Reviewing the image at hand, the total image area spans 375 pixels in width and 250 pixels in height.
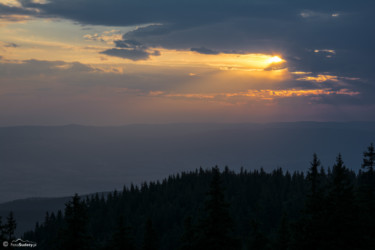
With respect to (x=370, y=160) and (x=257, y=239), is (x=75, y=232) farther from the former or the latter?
(x=370, y=160)

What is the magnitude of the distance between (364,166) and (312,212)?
22.9 metres

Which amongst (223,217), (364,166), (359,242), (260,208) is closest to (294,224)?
(359,242)

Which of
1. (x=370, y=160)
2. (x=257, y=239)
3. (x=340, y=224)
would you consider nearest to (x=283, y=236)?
(x=257, y=239)

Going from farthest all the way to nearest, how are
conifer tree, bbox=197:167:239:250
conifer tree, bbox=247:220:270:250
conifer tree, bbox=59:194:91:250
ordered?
conifer tree, bbox=247:220:270:250, conifer tree, bbox=59:194:91:250, conifer tree, bbox=197:167:239:250

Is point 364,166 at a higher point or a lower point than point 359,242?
higher

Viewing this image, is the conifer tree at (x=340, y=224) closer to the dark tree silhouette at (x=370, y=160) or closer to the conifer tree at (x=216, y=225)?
the conifer tree at (x=216, y=225)

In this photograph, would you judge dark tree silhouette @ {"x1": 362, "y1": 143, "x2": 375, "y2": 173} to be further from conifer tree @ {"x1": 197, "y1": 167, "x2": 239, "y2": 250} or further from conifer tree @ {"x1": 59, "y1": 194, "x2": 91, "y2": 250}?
conifer tree @ {"x1": 59, "y1": 194, "x2": 91, "y2": 250}

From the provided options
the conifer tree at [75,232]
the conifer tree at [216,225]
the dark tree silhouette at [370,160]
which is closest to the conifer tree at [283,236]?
the dark tree silhouette at [370,160]

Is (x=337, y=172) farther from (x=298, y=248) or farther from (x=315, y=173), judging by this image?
(x=298, y=248)


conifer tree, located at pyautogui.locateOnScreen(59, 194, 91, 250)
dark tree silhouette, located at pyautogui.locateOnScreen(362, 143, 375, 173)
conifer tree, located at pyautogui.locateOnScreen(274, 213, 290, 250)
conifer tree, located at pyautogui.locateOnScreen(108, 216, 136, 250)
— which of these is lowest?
conifer tree, located at pyautogui.locateOnScreen(274, 213, 290, 250)

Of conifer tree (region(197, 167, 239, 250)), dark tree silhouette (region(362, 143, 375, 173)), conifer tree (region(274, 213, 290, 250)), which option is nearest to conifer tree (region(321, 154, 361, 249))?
conifer tree (region(197, 167, 239, 250))

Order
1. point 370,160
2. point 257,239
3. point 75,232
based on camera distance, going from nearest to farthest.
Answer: point 75,232 → point 257,239 → point 370,160

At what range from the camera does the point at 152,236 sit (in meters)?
47.2

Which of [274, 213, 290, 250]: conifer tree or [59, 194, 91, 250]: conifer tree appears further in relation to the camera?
[274, 213, 290, 250]: conifer tree
